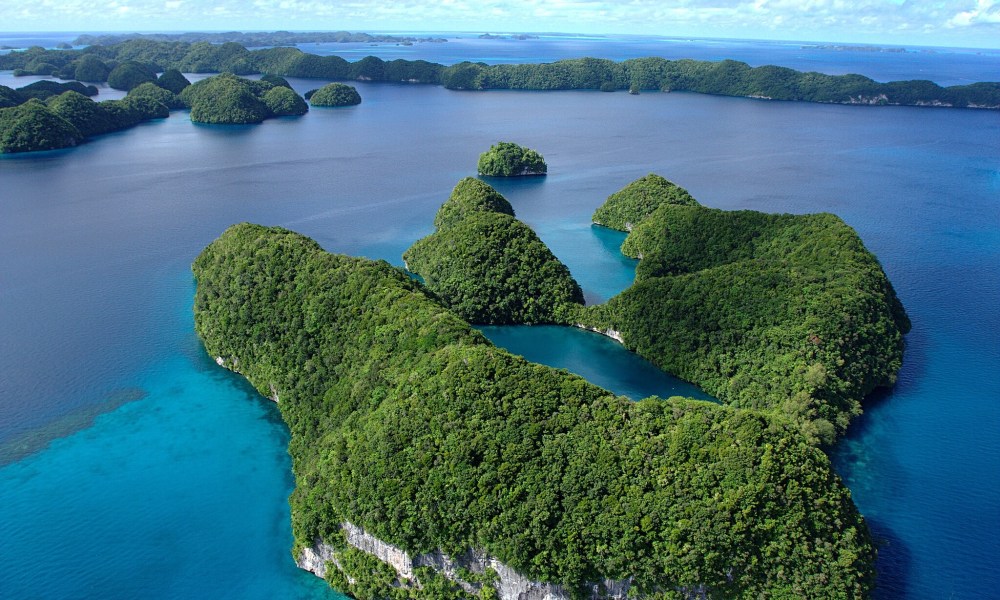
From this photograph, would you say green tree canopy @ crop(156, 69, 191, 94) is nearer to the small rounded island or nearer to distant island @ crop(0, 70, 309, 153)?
distant island @ crop(0, 70, 309, 153)

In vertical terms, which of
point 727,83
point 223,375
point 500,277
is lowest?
point 223,375

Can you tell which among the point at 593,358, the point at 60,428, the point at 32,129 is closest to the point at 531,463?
the point at 593,358

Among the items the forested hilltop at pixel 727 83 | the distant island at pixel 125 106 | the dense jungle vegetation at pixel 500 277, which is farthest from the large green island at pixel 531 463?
the forested hilltop at pixel 727 83

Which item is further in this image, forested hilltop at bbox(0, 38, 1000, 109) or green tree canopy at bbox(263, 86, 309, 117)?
forested hilltop at bbox(0, 38, 1000, 109)

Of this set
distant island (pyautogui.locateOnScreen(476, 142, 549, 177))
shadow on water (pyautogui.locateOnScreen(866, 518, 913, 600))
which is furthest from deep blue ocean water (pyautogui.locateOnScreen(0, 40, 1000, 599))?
distant island (pyautogui.locateOnScreen(476, 142, 549, 177))

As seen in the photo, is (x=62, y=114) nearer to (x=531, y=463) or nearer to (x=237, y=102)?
(x=237, y=102)
